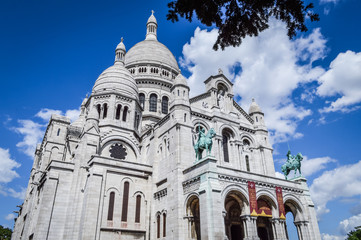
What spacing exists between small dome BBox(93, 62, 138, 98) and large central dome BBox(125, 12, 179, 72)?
11850 millimetres

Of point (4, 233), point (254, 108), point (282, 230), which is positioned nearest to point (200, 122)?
point (254, 108)

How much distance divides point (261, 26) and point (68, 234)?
83.3ft

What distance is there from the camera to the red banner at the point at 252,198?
79.1 ft

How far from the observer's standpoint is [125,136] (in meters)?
35.2

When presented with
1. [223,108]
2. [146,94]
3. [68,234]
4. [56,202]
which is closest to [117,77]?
[146,94]

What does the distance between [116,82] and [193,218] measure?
22.1 m

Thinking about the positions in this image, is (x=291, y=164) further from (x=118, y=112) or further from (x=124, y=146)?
(x=118, y=112)

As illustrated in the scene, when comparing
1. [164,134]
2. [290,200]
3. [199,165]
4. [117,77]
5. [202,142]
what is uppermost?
[117,77]

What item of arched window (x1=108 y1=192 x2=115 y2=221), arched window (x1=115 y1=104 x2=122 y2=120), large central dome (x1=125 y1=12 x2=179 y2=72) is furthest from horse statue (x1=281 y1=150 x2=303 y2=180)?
large central dome (x1=125 y1=12 x2=179 y2=72)

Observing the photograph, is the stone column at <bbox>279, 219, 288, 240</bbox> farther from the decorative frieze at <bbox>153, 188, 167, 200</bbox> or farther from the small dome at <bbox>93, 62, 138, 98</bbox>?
the small dome at <bbox>93, 62, 138, 98</bbox>

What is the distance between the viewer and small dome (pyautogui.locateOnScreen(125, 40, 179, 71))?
52625 mm

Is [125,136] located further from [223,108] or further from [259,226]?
[259,226]

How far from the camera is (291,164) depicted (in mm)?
30844

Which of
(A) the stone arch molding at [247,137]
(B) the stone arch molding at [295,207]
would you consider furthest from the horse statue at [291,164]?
(A) the stone arch molding at [247,137]
